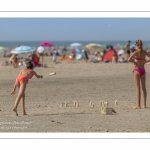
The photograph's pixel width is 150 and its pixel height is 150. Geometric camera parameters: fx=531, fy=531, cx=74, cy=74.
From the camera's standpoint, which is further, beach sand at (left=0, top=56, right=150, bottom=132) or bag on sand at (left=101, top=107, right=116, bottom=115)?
bag on sand at (left=101, top=107, right=116, bottom=115)

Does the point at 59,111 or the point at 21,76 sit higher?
the point at 21,76

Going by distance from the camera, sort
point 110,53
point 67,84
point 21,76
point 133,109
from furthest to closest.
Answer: point 110,53, point 67,84, point 133,109, point 21,76

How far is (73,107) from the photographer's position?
12.7 m

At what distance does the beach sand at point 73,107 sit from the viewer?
32.3 ft

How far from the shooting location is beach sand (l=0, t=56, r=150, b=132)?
9859mm

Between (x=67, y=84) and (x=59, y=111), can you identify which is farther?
(x=67, y=84)

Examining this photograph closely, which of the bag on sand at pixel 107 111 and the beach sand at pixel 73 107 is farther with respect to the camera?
the bag on sand at pixel 107 111

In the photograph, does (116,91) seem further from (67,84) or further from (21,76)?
(21,76)

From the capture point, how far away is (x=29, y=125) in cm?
990

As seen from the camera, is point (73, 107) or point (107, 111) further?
point (73, 107)
